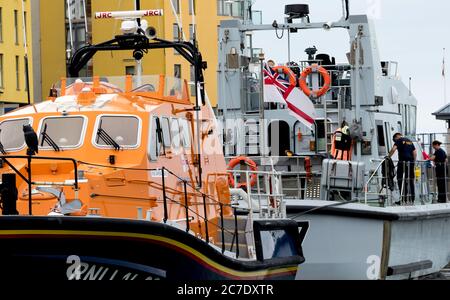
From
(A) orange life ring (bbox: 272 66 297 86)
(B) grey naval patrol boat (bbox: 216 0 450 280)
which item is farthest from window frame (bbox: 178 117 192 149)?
(A) orange life ring (bbox: 272 66 297 86)

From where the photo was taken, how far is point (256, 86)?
68.5 ft

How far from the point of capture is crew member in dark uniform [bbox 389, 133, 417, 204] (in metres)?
18.5

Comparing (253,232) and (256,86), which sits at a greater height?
(256,86)

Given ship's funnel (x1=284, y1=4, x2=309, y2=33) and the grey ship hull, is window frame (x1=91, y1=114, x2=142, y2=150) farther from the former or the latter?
ship's funnel (x1=284, y1=4, x2=309, y2=33)

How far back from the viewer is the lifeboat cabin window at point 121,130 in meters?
12.8

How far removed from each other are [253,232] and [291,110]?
5.61m

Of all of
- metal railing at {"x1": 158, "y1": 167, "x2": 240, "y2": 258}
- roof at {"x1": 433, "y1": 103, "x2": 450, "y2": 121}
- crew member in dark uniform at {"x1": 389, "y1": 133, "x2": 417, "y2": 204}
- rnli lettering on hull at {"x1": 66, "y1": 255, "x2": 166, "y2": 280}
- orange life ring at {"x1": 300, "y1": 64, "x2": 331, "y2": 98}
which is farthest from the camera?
roof at {"x1": 433, "y1": 103, "x2": 450, "y2": 121}

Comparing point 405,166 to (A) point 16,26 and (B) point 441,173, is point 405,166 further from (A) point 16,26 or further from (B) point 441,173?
(A) point 16,26

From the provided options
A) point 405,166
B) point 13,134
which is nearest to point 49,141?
point 13,134

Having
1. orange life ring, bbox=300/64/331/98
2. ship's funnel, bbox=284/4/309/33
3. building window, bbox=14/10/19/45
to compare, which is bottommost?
orange life ring, bbox=300/64/331/98

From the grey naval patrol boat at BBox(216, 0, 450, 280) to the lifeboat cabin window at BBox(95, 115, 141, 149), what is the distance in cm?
313
